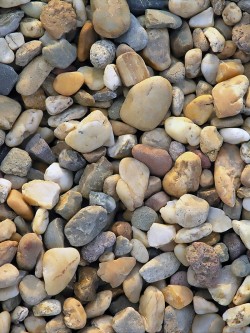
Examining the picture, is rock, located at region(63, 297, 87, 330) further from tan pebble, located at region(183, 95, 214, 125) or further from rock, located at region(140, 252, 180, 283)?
tan pebble, located at region(183, 95, 214, 125)

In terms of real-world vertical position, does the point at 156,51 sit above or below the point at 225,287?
above

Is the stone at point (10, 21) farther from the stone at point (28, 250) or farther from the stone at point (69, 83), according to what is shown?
the stone at point (28, 250)

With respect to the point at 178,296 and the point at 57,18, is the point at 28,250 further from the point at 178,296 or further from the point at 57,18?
the point at 57,18

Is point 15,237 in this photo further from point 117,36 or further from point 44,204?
point 117,36

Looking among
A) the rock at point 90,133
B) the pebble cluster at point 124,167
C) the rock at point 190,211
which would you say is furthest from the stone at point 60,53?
the rock at point 190,211

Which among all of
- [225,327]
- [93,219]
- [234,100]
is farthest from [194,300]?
[234,100]

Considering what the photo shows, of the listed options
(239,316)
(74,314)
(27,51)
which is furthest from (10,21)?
(239,316)
